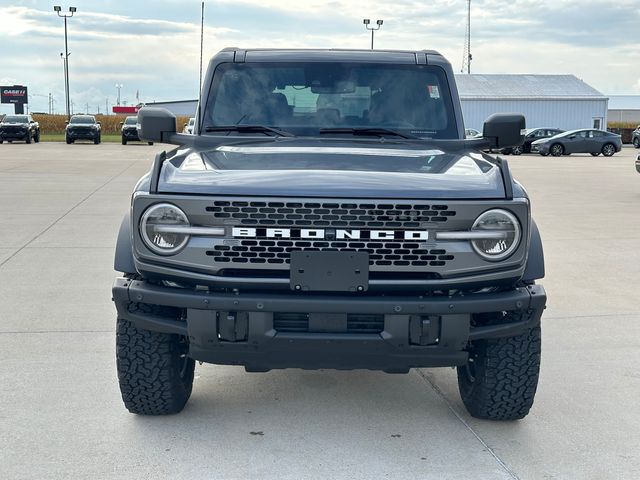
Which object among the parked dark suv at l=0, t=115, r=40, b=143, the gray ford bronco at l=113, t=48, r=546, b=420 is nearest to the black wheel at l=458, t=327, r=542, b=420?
the gray ford bronco at l=113, t=48, r=546, b=420

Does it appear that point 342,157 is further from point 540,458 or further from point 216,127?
point 540,458

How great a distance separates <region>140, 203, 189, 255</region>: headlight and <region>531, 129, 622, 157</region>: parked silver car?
34930 mm

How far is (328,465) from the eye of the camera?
152 inches

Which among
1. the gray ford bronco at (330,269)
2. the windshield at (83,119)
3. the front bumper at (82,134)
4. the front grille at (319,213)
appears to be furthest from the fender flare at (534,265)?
the windshield at (83,119)

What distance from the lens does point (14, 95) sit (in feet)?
252

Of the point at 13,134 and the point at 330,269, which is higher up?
the point at 330,269

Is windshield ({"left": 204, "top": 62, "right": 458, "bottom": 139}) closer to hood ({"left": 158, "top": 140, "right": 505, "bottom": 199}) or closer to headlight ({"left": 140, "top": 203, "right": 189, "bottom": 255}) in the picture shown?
hood ({"left": 158, "top": 140, "right": 505, "bottom": 199})

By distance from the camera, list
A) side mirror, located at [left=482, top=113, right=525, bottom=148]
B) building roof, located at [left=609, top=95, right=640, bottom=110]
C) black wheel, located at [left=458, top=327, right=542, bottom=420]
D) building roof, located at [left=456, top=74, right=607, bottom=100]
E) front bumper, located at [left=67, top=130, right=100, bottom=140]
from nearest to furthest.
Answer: black wheel, located at [left=458, top=327, right=542, bottom=420] < side mirror, located at [left=482, top=113, right=525, bottom=148] < front bumper, located at [left=67, top=130, right=100, bottom=140] < building roof, located at [left=456, top=74, right=607, bottom=100] < building roof, located at [left=609, top=95, right=640, bottom=110]

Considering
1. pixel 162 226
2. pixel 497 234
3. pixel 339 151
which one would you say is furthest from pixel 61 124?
pixel 497 234

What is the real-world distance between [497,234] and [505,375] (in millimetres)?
790

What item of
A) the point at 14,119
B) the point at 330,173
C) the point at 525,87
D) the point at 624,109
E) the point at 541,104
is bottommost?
the point at 14,119

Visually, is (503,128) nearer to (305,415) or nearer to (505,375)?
(505,375)

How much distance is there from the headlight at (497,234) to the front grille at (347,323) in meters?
0.54

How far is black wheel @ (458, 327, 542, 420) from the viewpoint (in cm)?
414
